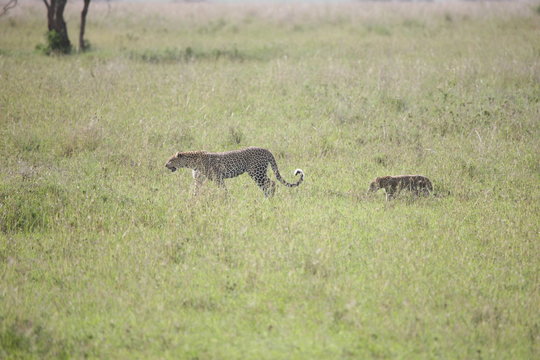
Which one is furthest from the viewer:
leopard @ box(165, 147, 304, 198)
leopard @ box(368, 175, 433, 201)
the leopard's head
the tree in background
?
the tree in background

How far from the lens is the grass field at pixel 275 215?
5020 millimetres

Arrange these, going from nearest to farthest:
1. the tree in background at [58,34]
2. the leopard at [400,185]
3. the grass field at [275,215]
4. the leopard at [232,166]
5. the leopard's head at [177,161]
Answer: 1. the grass field at [275,215]
2. the leopard at [400,185]
3. the leopard at [232,166]
4. the leopard's head at [177,161]
5. the tree in background at [58,34]

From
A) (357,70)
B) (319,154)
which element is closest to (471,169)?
(319,154)

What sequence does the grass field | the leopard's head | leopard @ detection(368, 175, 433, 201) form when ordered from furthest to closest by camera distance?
the leopard's head
leopard @ detection(368, 175, 433, 201)
the grass field

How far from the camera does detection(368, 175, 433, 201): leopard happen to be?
797 centimetres

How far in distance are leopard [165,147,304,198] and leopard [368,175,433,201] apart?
1001 mm

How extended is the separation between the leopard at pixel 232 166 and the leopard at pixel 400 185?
1.00 metres

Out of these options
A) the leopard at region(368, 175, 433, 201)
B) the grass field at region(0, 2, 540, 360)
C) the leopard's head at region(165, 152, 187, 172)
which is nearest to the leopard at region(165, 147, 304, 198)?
the leopard's head at region(165, 152, 187, 172)

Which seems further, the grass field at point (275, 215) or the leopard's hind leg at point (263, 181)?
the leopard's hind leg at point (263, 181)

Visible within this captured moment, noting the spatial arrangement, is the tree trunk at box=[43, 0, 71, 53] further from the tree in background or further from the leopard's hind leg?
the leopard's hind leg

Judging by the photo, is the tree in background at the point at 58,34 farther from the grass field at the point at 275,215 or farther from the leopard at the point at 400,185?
the leopard at the point at 400,185

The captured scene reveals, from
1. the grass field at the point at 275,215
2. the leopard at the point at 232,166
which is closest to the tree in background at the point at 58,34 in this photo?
the grass field at the point at 275,215

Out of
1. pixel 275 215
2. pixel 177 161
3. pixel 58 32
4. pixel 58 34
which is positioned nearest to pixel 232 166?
pixel 177 161

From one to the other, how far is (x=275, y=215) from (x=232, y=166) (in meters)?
1.12
